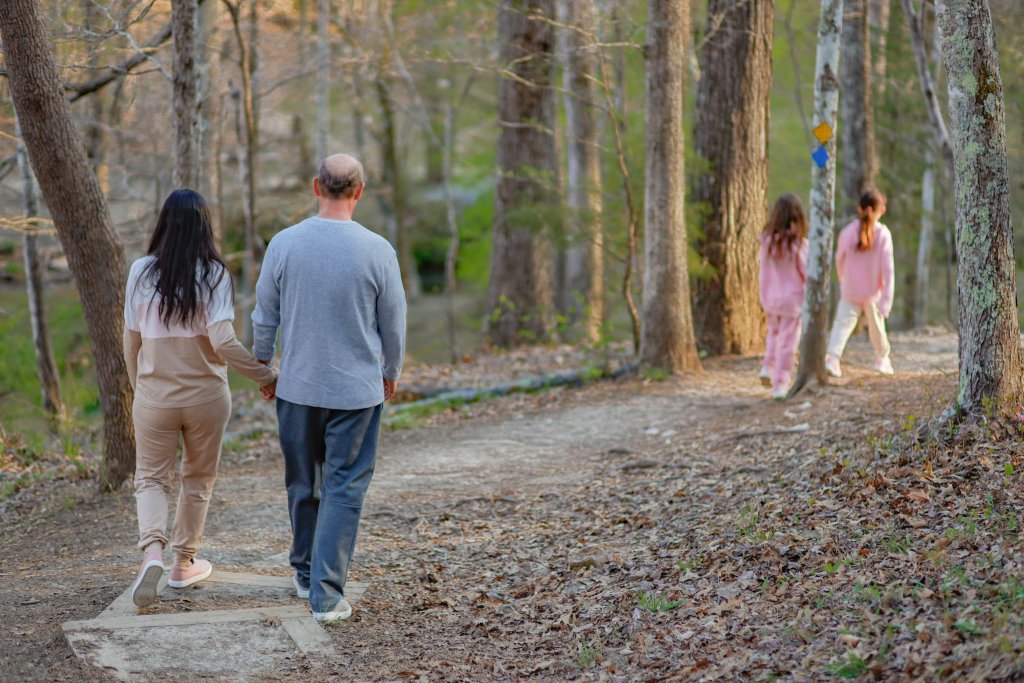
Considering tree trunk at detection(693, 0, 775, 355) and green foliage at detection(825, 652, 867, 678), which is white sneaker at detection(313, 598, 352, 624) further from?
tree trunk at detection(693, 0, 775, 355)

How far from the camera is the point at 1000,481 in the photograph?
516 centimetres

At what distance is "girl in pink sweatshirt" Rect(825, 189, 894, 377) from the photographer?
32.5ft

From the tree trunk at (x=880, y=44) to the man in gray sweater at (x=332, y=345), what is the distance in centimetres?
1494

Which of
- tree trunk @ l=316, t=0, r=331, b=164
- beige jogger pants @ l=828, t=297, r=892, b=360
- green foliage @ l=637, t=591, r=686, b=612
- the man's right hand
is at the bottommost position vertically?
green foliage @ l=637, t=591, r=686, b=612

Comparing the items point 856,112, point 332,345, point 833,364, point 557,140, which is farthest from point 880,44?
point 332,345

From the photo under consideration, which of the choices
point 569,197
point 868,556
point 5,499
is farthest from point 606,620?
point 569,197

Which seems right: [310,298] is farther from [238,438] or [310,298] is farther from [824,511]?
[238,438]

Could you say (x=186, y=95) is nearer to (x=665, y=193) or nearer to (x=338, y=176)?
(x=338, y=176)

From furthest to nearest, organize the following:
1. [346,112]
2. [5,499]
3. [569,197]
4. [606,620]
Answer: [346,112] < [569,197] < [5,499] < [606,620]

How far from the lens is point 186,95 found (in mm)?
8648

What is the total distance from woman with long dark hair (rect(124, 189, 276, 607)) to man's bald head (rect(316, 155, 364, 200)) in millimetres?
708

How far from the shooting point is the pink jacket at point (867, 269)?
32.7 ft

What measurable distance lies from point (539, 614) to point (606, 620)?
0.45 meters

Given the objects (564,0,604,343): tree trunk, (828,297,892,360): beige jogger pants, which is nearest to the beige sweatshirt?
(828,297,892,360): beige jogger pants
